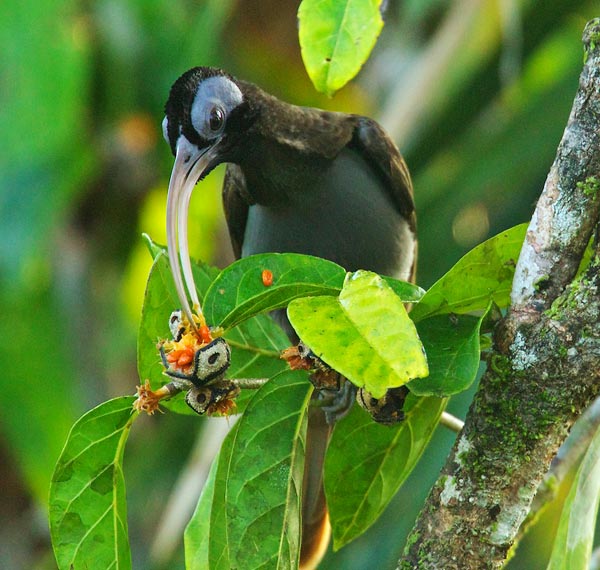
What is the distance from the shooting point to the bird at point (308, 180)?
10.4 feet

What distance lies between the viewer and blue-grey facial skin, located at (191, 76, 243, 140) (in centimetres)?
303

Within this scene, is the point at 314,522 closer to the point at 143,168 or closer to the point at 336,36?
A: the point at 336,36

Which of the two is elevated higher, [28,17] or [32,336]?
[28,17]

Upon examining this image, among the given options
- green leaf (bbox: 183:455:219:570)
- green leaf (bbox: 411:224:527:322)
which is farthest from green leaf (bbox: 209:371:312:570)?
green leaf (bbox: 411:224:527:322)

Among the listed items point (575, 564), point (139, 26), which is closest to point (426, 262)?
point (139, 26)

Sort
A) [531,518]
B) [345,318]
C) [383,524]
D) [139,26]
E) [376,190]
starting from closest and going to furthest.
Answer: [345,318]
[531,518]
[376,190]
[383,524]
[139,26]

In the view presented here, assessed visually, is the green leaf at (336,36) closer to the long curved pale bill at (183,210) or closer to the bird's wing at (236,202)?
the long curved pale bill at (183,210)

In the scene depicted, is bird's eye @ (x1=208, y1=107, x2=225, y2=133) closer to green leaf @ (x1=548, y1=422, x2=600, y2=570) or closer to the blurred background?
green leaf @ (x1=548, y1=422, x2=600, y2=570)

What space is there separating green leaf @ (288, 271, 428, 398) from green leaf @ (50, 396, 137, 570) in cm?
47

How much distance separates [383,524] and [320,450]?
1435 millimetres

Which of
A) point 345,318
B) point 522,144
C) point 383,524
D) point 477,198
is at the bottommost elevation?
point 383,524

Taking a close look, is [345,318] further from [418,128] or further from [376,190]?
[418,128]

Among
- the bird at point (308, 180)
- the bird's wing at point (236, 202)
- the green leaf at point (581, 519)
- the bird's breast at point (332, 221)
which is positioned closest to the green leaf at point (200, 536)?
the green leaf at point (581, 519)

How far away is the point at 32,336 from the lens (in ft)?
20.2
